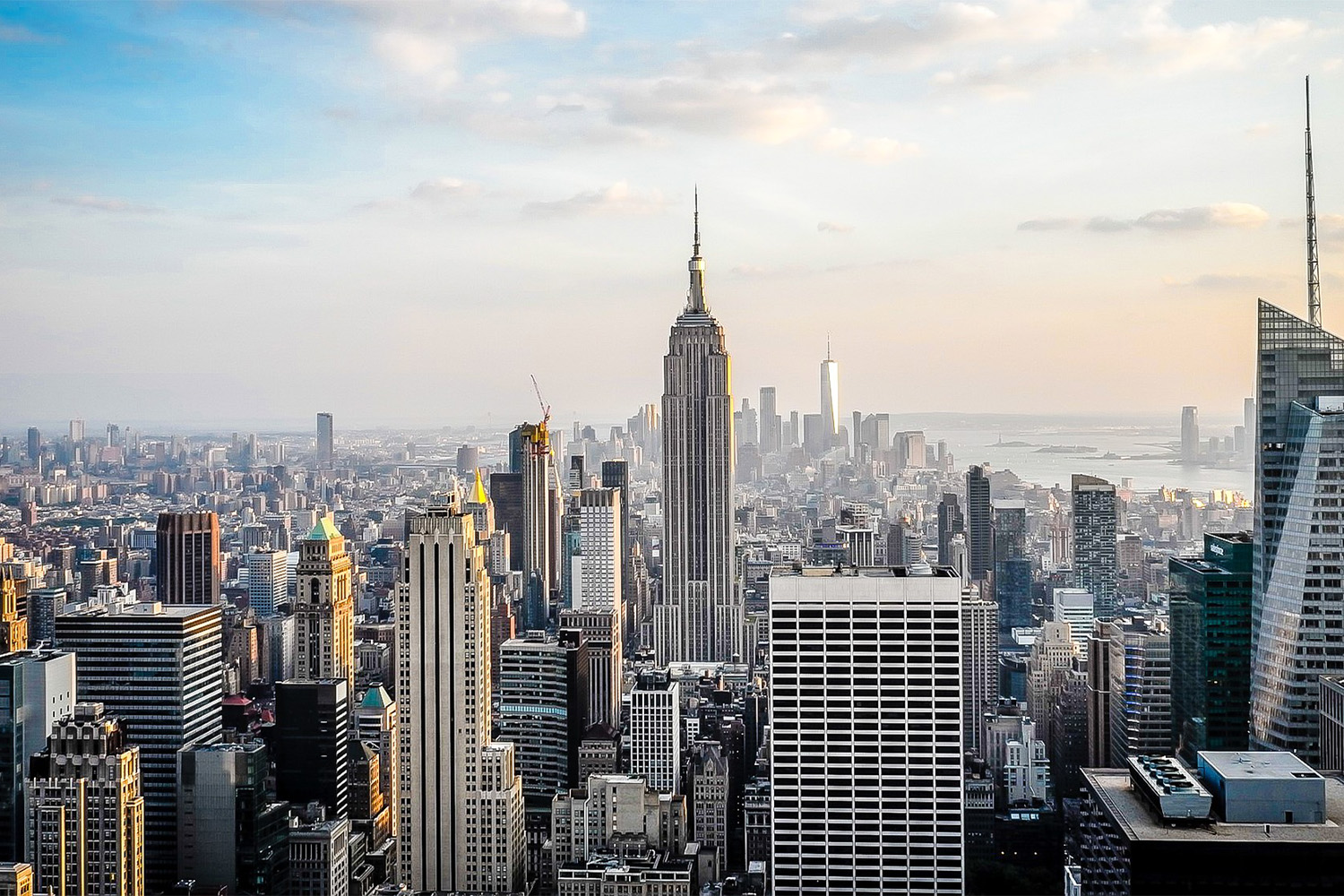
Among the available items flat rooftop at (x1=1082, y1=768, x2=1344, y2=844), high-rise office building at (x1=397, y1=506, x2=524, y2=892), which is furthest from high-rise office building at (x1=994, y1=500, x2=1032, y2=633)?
flat rooftop at (x1=1082, y1=768, x2=1344, y2=844)

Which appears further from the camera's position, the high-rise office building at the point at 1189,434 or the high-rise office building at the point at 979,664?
the high-rise office building at the point at 979,664

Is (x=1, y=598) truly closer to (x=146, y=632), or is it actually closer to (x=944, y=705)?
(x=146, y=632)

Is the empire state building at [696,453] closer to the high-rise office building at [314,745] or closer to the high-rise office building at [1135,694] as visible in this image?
the high-rise office building at [1135,694]

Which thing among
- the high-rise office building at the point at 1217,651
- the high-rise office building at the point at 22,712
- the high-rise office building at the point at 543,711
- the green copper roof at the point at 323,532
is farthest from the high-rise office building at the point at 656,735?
the high-rise office building at the point at 22,712

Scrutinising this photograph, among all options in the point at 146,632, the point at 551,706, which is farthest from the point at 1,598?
the point at 551,706

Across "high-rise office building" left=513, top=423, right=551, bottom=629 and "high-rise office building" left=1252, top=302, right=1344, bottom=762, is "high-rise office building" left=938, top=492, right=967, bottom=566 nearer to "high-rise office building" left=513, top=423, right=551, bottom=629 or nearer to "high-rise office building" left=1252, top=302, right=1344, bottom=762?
"high-rise office building" left=513, top=423, right=551, bottom=629

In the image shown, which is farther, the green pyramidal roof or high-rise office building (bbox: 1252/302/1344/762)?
the green pyramidal roof
